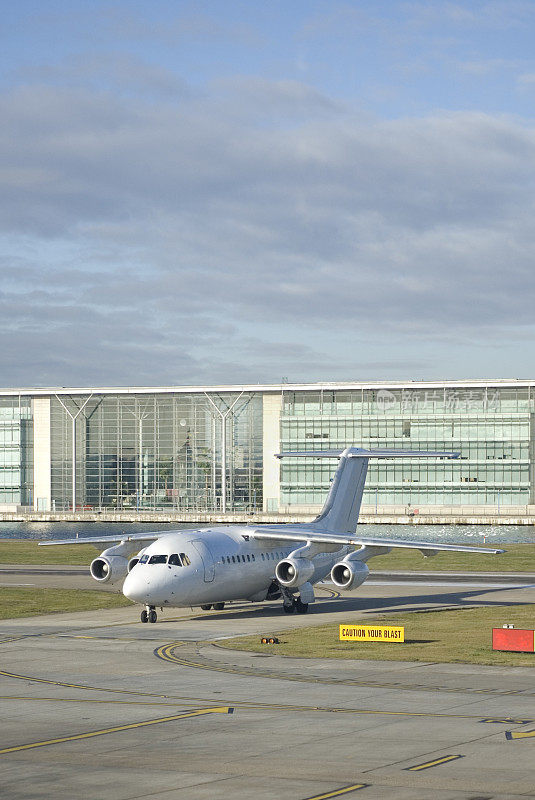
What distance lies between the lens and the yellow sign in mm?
39781

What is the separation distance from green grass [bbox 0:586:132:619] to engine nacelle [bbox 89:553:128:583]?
3.25 metres

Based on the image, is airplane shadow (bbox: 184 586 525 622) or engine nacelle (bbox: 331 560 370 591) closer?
engine nacelle (bbox: 331 560 370 591)

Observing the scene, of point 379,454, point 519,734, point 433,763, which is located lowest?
point 519,734

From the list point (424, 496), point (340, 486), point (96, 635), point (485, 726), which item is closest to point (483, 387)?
point (424, 496)

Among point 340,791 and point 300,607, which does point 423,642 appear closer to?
point 300,607

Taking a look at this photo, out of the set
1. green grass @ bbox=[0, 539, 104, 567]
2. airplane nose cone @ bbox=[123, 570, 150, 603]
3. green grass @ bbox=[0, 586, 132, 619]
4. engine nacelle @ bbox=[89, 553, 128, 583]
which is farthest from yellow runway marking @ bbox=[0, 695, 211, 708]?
green grass @ bbox=[0, 539, 104, 567]

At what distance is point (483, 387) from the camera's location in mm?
189375

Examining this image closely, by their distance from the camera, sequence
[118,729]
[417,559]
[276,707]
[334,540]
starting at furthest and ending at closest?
1. [417,559]
2. [334,540]
3. [276,707]
4. [118,729]

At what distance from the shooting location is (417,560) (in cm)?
8644

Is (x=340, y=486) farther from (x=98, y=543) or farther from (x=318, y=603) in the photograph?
(x=98, y=543)

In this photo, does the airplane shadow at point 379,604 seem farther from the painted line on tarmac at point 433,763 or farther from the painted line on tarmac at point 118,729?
the painted line on tarmac at point 433,763

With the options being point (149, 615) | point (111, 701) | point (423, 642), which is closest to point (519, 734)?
point (111, 701)

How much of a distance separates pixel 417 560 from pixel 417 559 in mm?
948

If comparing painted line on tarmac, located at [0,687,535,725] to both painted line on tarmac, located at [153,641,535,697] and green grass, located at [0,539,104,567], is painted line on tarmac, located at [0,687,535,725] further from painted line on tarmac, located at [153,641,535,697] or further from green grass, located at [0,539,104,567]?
green grass, located at [0,539,104,567]
